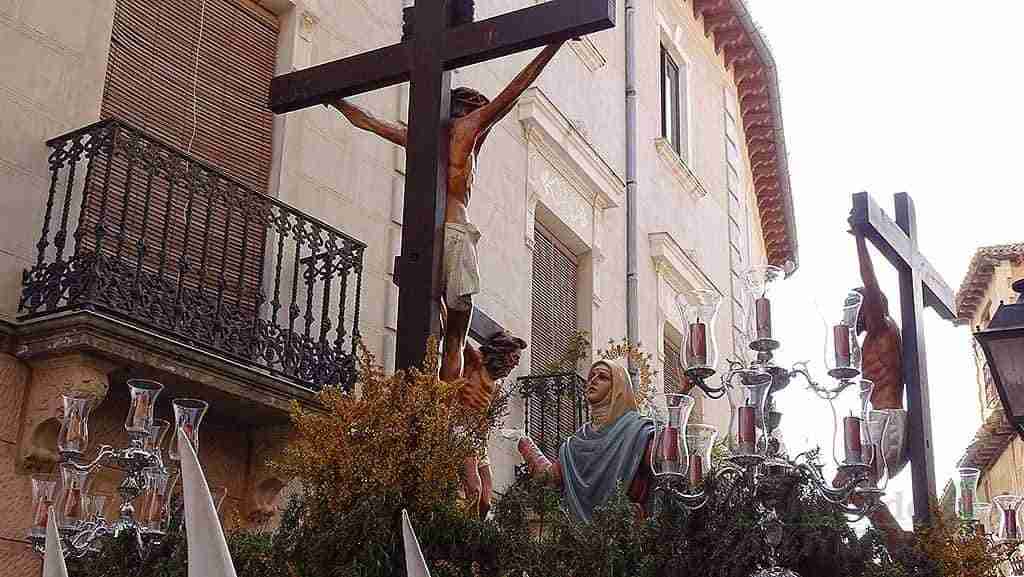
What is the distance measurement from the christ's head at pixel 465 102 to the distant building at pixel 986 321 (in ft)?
69.4

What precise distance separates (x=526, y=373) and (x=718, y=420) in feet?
18.0

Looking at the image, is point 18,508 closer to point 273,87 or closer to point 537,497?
point 273,87

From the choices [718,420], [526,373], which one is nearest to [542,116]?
[526,373]

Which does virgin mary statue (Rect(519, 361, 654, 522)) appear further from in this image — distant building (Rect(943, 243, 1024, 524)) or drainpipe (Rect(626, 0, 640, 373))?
distant building (Rect(943, 243, 1024, 524))

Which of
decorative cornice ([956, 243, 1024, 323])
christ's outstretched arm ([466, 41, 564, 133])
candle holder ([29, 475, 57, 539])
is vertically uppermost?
decorative cornice ([956, 243, 1024, 323])

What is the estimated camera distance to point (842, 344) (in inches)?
208

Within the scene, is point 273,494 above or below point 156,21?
below

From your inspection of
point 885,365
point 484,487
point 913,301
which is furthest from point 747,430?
point 913,301

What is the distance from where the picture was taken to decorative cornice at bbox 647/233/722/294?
16.0m

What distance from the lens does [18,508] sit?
7.37 metres

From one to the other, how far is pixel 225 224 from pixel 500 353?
7.36 ft

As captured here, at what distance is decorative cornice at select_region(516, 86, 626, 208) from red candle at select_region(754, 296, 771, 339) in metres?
7.77

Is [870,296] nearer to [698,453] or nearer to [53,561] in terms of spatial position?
[698,453]

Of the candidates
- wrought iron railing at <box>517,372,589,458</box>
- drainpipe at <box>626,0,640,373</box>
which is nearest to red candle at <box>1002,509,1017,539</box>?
wrought iron railing at <box>517,372,589,458</box>
